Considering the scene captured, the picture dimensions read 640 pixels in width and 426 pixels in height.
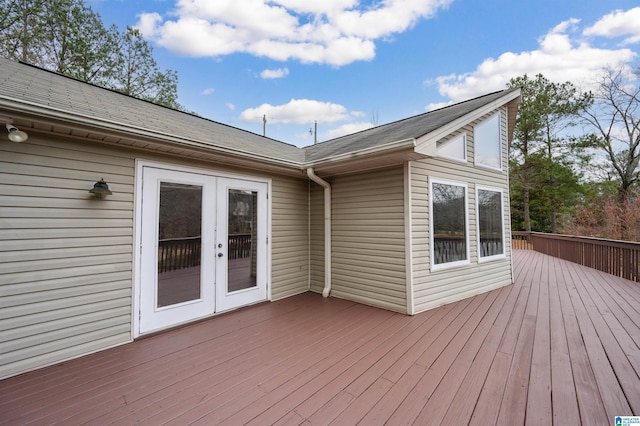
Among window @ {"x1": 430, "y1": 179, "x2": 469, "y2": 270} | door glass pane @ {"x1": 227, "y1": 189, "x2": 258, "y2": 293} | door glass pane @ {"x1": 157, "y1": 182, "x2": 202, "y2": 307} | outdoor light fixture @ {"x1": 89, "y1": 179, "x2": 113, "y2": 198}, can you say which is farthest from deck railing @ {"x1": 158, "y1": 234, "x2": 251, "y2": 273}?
window @ {"x1": 430, "y1": 179, "x2": 469, "y2": 270}

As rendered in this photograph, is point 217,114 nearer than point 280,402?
No

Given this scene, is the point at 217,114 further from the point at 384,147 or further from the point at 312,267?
the point at 384,147

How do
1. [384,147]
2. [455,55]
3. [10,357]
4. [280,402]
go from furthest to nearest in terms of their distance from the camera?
[455,55]
[384,147]
[10,357]
[280,402]

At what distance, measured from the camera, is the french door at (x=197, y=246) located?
10.6ft

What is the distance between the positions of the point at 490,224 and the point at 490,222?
4 centimetres

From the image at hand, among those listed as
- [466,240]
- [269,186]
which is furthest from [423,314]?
[269,186]

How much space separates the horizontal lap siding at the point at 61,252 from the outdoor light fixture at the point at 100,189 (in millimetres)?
78

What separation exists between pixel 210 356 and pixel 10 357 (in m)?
1.72

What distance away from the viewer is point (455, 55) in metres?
9.05

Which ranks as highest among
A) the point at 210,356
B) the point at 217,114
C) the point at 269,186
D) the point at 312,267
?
the point at 217,114

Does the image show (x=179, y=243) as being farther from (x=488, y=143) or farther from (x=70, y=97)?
(x=488, y=143)

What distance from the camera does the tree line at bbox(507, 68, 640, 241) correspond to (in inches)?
512

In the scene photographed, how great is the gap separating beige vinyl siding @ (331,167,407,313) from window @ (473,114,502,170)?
2304mm

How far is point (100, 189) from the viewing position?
2.74 m
